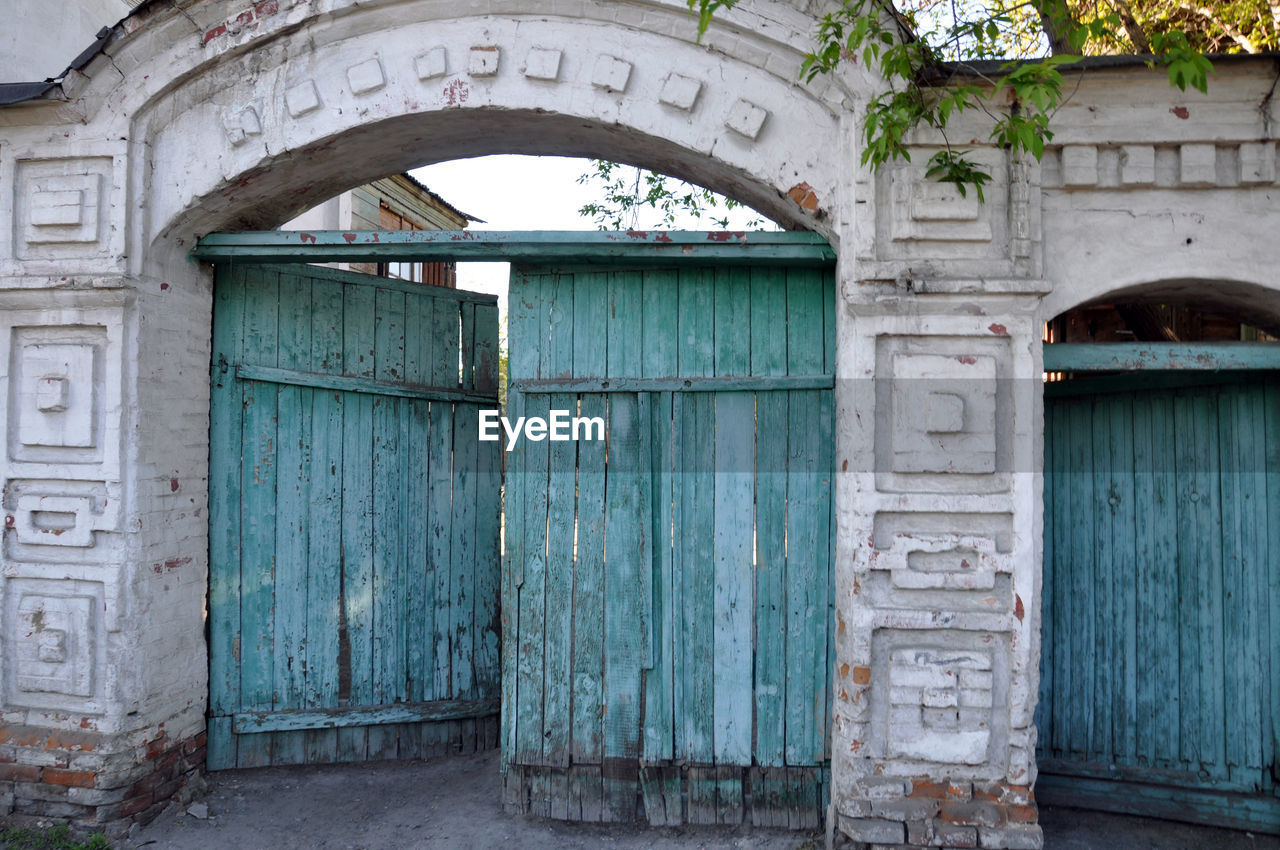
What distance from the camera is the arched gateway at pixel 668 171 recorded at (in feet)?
10.4

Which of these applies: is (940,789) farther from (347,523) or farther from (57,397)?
(57,397)

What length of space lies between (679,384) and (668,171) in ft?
3.48

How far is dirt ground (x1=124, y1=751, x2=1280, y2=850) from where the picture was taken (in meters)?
3.45

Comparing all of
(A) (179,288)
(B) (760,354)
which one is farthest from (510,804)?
(A) (179,288)

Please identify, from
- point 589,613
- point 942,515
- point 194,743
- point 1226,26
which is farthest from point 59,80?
point 1226,26

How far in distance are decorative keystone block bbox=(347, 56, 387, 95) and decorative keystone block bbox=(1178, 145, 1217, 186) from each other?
131 inches

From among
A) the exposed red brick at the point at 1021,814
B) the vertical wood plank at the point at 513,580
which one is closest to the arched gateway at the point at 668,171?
the exposed red brick at the point at 1021,814

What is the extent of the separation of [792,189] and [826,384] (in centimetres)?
86

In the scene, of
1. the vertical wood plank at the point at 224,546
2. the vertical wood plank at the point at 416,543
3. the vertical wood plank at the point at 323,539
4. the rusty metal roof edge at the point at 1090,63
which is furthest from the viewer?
the vertical wood plank at the point at 416,543

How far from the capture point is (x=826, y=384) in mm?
3566

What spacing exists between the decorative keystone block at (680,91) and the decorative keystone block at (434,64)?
0.95 meters

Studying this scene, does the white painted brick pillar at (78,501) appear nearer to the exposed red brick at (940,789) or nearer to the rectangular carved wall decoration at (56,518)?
the rectangular carved wall decoration at (56,518)

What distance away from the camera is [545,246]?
351 cm

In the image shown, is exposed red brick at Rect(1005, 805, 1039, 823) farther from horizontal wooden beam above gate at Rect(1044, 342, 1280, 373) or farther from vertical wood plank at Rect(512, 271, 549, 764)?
vertical wood plank at Rect(512, 271, 549, 764)
